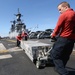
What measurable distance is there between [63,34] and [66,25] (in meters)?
0.21

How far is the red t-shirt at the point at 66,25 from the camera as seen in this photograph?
4.55m

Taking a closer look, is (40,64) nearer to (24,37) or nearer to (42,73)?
(42,73)

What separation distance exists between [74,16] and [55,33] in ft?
1.85

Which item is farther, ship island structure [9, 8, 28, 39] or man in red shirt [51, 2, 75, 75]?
ship island structure [9, 8, 28, 39]

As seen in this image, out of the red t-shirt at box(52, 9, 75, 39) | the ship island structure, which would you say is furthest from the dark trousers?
the ship island structure

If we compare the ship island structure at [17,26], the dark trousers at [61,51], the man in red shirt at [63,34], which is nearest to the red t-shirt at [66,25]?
the man in red shirt at [63,34]

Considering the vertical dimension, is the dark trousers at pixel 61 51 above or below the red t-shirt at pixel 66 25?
below

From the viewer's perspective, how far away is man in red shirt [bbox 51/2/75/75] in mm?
4570

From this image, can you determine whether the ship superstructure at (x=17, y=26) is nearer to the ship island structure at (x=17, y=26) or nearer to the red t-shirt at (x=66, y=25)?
the ship island structure at (x=17, y=26)

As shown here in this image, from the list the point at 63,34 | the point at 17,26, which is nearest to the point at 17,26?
the point at 17,26

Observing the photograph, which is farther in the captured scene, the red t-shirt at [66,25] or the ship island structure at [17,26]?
the ship island structure at [17,26]

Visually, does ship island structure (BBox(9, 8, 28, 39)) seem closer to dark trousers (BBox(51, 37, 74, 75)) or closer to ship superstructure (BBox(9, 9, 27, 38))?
ship superstructure (BBox(9, 9, 27, 38))

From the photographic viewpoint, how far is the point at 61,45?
4.60m

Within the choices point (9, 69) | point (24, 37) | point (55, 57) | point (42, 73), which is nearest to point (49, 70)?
point (42, 73)
